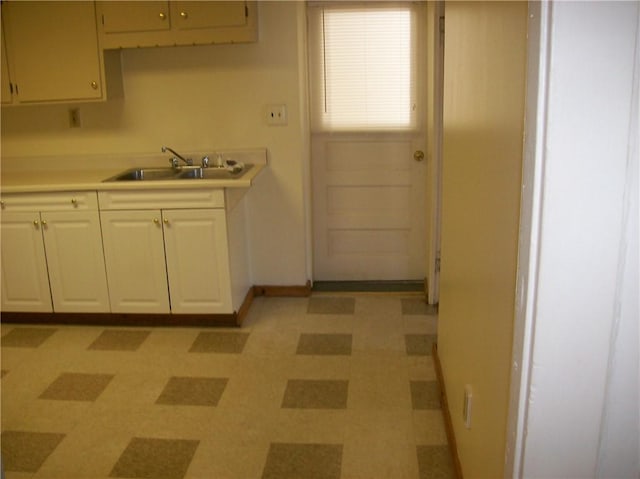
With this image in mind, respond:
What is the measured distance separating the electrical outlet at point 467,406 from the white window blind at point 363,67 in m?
2.39

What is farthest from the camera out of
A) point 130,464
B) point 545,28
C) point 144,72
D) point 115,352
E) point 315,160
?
point 315,160

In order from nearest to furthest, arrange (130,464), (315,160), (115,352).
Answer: (130,464) → (115,352) → (315,160)

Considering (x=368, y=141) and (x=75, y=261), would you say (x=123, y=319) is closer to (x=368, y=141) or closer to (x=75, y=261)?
(x=75, y=261)

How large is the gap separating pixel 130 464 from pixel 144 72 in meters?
2.42

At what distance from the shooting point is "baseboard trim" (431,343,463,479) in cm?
211

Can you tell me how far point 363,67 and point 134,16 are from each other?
4.68 feet

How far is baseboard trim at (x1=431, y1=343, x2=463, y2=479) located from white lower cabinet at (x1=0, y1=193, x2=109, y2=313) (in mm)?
1891

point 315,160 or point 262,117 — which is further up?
point 262,117

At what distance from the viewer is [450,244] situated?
2.34 m

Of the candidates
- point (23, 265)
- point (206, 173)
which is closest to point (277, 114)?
point (206, 173)

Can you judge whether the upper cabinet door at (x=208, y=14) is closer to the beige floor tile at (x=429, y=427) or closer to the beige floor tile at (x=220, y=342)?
the beige floor tile at (x=220, y=342)

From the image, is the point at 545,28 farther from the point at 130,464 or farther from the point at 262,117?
the point at 262,117

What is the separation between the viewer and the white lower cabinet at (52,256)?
335 cm

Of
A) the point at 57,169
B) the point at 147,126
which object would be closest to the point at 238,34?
the point at 147,126
